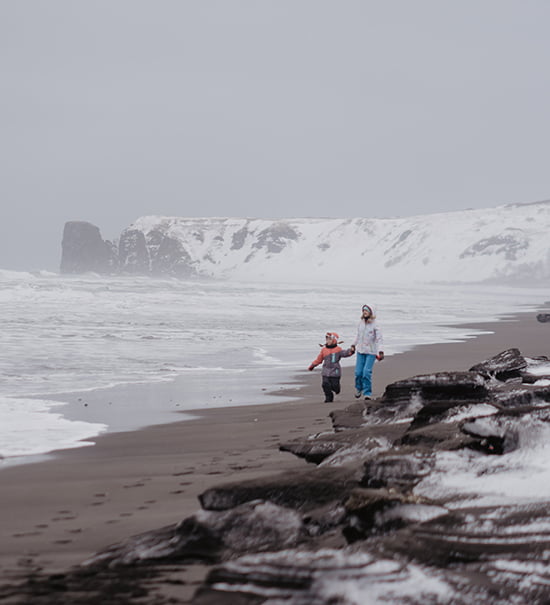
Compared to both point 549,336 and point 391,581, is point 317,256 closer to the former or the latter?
point 549,336

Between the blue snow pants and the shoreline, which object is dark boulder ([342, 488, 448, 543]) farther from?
the blue snow pants

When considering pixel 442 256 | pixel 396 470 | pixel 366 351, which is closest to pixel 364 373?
pixel 366 351

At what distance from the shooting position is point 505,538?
9.21 feet

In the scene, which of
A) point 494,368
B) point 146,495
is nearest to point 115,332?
point 494,368

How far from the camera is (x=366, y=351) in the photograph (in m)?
10.1

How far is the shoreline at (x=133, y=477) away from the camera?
3.62 metres

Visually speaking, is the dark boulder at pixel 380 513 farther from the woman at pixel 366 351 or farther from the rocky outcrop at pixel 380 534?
the woman at pixel 366 351

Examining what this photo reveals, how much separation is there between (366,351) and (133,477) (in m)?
5.33

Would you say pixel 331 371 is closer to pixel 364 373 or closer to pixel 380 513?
pixel 364 373

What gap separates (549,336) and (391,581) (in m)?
21.1

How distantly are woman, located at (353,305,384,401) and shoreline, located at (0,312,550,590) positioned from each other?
0.53m

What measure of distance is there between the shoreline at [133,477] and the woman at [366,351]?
0.53m

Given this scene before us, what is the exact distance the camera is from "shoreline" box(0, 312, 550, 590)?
3625mm

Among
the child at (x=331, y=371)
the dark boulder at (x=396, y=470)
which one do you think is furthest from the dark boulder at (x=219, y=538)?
the child at (x=331, y=371)
